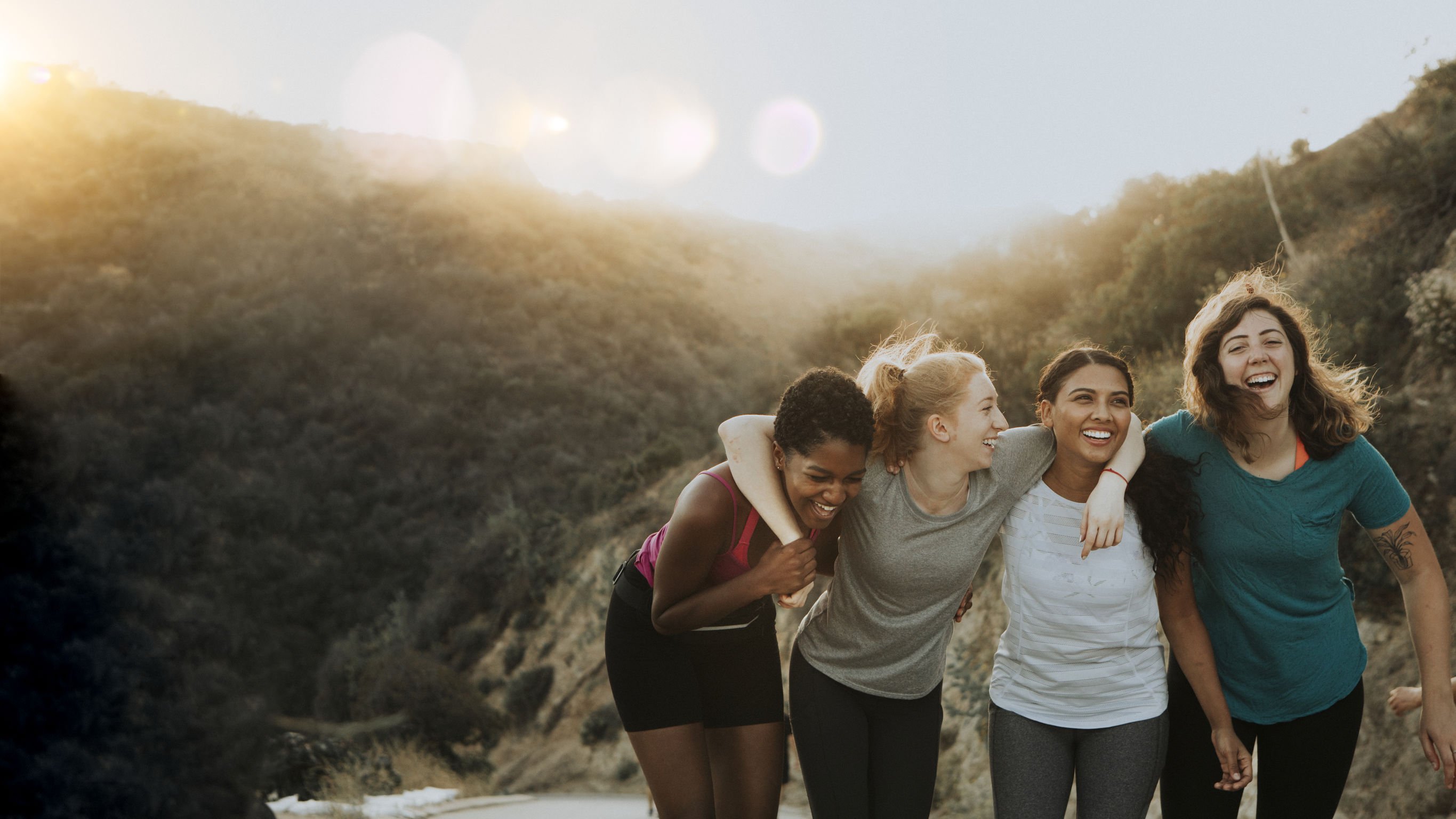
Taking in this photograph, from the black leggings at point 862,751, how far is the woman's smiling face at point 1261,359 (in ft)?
4.07

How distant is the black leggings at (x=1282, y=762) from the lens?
2.36 metres

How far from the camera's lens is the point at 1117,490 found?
7.36 feet

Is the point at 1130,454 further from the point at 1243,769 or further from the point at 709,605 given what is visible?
the point at 709,605

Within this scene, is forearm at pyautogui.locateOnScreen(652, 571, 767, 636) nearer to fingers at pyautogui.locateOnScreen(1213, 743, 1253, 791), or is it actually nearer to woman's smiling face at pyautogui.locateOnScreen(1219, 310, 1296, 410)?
fingers at pyautogui.locateOnScreen(1213, 743, 1253, 791)

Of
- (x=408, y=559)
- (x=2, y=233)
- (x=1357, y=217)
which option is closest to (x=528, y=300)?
(x=408, y=559)

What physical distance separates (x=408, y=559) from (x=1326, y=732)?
17.9 metres

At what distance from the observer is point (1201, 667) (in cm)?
233

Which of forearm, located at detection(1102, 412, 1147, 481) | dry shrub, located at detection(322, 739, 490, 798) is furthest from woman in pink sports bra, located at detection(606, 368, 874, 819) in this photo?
dry shrub, located at detection(322, 739, 490, 798)

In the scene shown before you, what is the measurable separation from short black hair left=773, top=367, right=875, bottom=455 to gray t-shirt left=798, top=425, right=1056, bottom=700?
23cm

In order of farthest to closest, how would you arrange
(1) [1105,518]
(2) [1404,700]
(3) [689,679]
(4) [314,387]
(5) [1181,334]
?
(4) [314,387], (5) [1181,334], (3) [689,679], (2) [1404,700], (1) [1105,518]

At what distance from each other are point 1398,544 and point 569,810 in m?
7.82

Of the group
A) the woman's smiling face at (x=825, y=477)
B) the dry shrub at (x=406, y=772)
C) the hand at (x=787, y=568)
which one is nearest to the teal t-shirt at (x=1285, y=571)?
the woman's smiling face at (x=825, y=477)

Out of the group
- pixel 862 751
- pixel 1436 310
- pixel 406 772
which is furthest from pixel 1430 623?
pixel 406 772

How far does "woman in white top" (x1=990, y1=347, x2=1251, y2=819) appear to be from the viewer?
7.46ft
